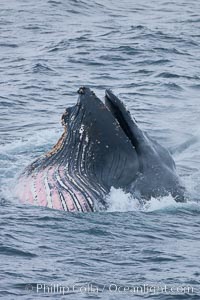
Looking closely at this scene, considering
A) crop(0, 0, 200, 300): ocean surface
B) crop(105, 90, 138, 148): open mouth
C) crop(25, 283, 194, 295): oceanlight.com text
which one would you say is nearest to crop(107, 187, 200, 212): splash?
crop(0, 0, 200, 300): ocean surface

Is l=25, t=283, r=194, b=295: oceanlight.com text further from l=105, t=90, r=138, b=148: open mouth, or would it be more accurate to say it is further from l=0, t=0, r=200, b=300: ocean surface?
l=105, t=90, r=138, b=148: open mouth

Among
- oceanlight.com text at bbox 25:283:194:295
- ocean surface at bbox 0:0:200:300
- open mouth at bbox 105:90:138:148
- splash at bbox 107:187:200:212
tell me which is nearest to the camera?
oceanlight.com text at bbox 25:283:194:295

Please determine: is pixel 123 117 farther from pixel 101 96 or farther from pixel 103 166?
pixel 101 96

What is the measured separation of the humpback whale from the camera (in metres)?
13.3

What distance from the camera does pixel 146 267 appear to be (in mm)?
11289

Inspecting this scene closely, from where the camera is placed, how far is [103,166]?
13.5 metres

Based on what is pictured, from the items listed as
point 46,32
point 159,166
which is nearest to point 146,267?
point 159,166

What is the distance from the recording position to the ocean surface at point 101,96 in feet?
36.0

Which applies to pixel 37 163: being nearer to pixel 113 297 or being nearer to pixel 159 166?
pixel 159 166

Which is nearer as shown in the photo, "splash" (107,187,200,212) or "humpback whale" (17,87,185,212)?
"splash" (107,187,200,212)

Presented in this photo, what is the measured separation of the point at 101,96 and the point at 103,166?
8891 millimetres

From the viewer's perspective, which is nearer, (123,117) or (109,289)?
(109,289)

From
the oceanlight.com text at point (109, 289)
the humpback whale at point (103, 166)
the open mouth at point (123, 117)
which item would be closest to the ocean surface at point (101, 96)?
the oceanlight.com text at point (109, 289)

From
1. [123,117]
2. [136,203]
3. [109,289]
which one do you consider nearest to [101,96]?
[123,117]
